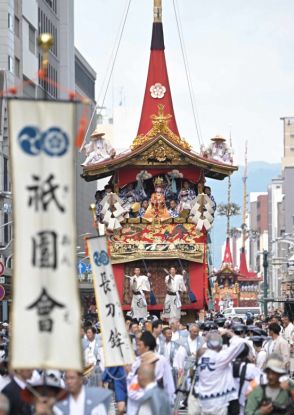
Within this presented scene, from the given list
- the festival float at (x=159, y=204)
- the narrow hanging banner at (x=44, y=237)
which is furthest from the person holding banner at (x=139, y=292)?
the narrow hanging banner at (x=44, y=237)

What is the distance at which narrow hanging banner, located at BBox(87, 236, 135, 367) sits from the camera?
50.3ft

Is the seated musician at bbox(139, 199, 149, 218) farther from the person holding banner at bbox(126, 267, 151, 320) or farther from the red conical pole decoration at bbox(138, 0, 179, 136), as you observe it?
the red conical pole decoration at bbox(138, 0, 179, 136)

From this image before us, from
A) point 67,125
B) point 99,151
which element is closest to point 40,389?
point 67,125

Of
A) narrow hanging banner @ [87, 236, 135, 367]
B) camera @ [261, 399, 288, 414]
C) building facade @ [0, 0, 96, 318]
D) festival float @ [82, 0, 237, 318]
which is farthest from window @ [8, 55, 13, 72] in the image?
camera @ [261, 399, 288, 414]

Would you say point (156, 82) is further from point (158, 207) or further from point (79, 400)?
point (79, 400)

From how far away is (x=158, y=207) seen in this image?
124 ft

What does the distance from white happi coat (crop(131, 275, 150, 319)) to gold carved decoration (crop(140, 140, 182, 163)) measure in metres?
3.09

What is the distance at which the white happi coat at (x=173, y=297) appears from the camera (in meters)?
35.8

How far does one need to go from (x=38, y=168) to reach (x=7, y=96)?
1.70ft

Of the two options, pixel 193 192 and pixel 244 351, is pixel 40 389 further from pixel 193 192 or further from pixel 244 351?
pixel 193 192

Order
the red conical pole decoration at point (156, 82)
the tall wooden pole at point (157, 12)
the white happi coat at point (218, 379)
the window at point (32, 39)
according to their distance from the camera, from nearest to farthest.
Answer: the white happi coat at point (218, 379), the red conical pole decoration at point (156, 82), the tall wooden pole at point (157, 12), the window at point (32, 39)

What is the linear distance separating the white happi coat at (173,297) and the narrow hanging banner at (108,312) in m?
19.5

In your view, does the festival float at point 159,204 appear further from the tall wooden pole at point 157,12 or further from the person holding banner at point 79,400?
the person holding banner at point 79,400

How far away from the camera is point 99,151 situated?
38.0m
